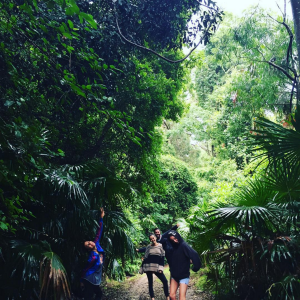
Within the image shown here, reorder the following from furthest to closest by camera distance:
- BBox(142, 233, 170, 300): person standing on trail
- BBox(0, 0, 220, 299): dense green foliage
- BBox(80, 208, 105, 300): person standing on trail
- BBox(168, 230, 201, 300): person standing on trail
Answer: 1. BBox(142, 233, 170, 300): person standing on trail
2. BBox(168, 230, 201, 300): person standing on trail
3. BBox(80, 208, 105, 300): person standing on trail
4. BBox(0, 0, 220, 299): dense green foliage

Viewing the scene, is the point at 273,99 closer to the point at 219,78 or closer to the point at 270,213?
the point at 270,213

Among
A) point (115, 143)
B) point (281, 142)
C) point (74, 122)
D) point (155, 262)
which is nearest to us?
point (281, 142)

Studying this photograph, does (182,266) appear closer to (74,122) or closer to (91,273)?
(91,273)

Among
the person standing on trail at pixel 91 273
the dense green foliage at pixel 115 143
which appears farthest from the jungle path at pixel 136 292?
the person standing on trail at pixel 91 273

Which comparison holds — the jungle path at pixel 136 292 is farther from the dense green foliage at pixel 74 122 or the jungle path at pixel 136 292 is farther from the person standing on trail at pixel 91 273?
the person standing on trail at pixel 91 273

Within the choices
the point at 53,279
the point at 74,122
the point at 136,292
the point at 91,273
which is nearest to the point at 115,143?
the point at 74,122

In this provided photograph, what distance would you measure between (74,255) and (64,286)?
5.53ft

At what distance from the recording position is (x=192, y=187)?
18.4 metres

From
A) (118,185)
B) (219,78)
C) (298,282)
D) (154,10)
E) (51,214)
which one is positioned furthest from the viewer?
(219,78)

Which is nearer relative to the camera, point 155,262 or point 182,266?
point 182,266

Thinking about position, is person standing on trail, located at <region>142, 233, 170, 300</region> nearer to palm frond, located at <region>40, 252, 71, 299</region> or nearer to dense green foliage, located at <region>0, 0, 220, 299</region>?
dense green foliage, located at <region>0, 0, 220, 299</region>

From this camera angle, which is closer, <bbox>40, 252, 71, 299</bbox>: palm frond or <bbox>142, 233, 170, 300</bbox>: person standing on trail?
<bbox>40, 252, 71, 299</bbox>: palm frond

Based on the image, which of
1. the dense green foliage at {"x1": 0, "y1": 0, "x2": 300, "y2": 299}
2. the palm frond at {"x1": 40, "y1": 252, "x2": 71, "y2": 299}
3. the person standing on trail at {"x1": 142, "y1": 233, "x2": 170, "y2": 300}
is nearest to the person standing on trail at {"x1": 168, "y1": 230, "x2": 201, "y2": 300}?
the dense green foliage at {"x1": 0, "y1": 0, "x2": 300, "y2": 299}

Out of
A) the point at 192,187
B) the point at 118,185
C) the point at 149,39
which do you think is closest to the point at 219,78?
the point at 192,187
